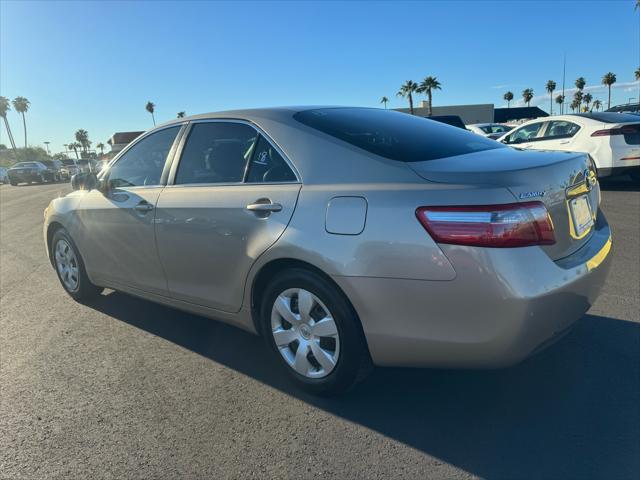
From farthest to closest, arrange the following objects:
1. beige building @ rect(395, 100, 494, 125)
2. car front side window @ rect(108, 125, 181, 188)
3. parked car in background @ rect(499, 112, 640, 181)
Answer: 1. beige building @ rect(395, 100, 494, 125)
2. parked car in background @ rect(499, 112, 640, 181)
3. car front side window @ rect(108, 125, 181, 188)

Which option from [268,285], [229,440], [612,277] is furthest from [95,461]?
[612,277]

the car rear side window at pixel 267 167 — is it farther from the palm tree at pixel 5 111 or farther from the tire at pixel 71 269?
the palm tree at pixel 5 111

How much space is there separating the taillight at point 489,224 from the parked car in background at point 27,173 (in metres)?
35.2

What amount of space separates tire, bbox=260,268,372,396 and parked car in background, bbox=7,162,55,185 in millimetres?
34212

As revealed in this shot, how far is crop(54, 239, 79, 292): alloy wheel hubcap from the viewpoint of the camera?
15.2 ft

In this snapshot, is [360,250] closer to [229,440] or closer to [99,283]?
[229,440]

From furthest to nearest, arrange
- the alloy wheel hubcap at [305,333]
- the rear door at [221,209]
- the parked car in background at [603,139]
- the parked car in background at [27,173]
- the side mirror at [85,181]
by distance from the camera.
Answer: the parked car in background at [27,173] → the parked car in background at [603,139] → the side mirror at [85,181] → the rear door at [221,209] → the alloy wheel hubcap at [305,333]

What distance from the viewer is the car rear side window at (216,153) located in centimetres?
318

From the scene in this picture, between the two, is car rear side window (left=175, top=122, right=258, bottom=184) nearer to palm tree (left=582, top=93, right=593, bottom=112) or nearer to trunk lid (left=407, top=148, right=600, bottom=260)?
trunk lid (left=407, top=148, right=600, bottom=260)

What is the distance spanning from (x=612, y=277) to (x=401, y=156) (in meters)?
3.15

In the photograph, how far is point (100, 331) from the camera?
4.05 m

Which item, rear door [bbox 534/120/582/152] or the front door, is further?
rear door [bbox 534/120/582/152]

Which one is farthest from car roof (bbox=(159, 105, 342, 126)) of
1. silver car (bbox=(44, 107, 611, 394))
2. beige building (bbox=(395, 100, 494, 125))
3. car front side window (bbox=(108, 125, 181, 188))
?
beige building (bbox=(395, 100, 494, 125))

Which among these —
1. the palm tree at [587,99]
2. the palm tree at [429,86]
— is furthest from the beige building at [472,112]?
the palm tree at [587,99]
